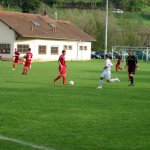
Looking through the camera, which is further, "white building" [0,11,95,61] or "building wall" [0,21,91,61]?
"white building" [0,11,95,61]

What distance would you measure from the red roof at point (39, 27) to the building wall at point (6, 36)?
68 centimetres

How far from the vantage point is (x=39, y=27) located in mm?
75125

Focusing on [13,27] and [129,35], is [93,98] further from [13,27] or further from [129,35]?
[129,35]

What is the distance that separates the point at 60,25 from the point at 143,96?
61.6 metres

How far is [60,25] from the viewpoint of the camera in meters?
81.5

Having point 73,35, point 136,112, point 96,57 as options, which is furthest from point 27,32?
point 136,112

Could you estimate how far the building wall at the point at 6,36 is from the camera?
68625 millimetres

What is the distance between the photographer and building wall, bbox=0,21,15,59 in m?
68.6

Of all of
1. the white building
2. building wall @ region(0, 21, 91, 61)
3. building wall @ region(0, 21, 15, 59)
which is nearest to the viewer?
building wall @ region(0, 21, 15, 59)

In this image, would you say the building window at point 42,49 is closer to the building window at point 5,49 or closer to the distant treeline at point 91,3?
the building window at point 5,49

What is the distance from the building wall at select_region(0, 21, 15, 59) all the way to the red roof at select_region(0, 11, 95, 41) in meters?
0.68

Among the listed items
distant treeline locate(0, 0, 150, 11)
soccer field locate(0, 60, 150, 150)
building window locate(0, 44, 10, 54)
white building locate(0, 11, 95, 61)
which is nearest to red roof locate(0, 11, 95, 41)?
white building locate(0, 11, 95, 61)

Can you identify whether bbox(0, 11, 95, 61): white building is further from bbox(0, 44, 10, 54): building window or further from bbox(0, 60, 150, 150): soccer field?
bbox(0, 60, 150, 150): soccer field

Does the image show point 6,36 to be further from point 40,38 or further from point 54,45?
point 54,45
